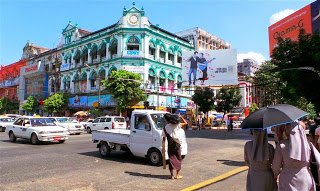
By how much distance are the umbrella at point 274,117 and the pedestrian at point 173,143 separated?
4.50 metres

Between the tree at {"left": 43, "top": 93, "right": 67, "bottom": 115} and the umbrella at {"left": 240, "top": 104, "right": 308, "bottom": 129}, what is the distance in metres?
50.9

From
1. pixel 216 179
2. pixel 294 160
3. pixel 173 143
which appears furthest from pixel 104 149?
pixel 294 160

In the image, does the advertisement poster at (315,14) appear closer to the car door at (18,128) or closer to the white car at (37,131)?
the white car at (37,131)

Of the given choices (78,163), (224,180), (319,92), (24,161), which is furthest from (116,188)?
(319,92)

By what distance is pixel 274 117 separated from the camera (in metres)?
4.20

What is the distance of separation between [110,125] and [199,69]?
16.0 meters

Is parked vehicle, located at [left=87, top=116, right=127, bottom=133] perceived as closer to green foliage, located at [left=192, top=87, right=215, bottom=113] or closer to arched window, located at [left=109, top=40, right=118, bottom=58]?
green foliage, located at [left=192, top=87, right=215, bottom=113]

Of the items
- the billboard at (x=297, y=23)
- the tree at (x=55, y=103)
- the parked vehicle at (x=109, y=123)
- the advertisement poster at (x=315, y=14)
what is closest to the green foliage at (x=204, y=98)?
the billboard at (x=297, y=23)

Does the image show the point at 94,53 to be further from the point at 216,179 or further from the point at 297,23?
the point at 216,179

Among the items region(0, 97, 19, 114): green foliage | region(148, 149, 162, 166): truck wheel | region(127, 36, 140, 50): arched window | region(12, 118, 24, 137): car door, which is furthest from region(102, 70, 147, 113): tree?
region(0, 97, 19, 114): green foliage

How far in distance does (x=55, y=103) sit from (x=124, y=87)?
57.7 ft

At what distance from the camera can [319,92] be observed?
72.7 feet

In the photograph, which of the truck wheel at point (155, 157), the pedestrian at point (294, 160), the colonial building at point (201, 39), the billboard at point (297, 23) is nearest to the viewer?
the pedestrian at point (294, 160)

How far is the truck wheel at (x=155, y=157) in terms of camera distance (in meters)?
10.8
